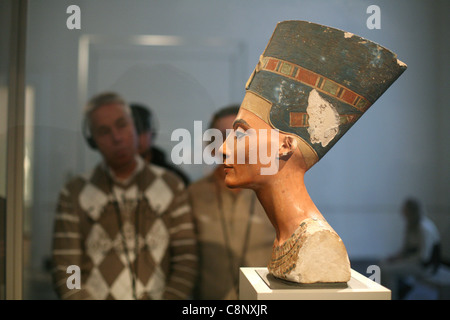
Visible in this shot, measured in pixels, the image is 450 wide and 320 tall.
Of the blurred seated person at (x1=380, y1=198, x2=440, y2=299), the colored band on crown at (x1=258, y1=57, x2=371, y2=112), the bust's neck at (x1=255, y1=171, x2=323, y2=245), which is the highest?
the colored band on crown at (x1=258, y1=57, x2=371, y2=112)

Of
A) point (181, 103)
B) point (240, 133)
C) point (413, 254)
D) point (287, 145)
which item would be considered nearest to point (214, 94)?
point (181, 103)

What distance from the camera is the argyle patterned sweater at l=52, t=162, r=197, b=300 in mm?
2555

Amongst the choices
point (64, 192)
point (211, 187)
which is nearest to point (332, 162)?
point (211, 187)

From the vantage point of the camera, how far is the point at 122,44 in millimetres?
2475

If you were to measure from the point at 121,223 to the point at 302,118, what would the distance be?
4.52ft

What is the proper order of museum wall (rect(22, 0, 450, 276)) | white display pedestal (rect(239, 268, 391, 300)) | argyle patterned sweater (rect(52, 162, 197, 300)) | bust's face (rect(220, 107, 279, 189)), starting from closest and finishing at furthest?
white display pedestal (rect(239, 268, 391, 300)) → bust's face (rect(220, 107, 279, 189)) → museum wall (rect(22, 0, 450, 276)) → argyle patterned sweater (rect(52, 162, 197, 300))

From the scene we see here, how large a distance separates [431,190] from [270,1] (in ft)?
4.78

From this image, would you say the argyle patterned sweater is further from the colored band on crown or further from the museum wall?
the colored band on crown

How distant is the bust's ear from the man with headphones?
39.3 inches

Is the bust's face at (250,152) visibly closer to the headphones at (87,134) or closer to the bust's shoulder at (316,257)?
the bust's shoulder at (316,257)

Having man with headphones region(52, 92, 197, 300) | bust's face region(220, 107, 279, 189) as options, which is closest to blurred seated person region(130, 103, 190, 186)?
man with headphones region(52, 92, 197, 300)

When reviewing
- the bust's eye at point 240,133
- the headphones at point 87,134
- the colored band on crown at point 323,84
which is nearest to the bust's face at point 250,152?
the bust's eye at point 240,133

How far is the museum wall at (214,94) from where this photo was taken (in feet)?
7.90

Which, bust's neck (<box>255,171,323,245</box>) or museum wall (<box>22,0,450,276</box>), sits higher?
museum wall (<box>22,0,450,276</box>)
